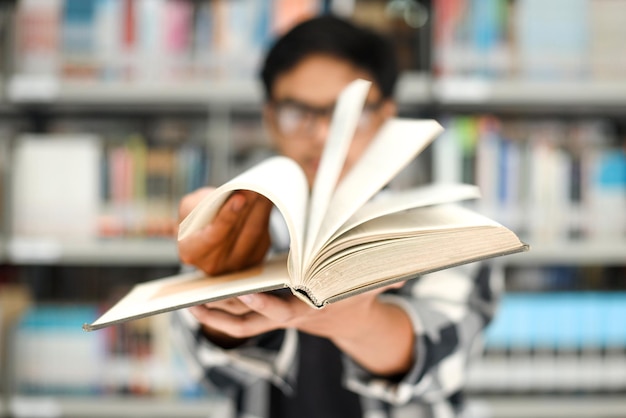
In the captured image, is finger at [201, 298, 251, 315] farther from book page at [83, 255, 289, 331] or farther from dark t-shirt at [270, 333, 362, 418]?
dark t-shirt at [270, 333, 362, 418]

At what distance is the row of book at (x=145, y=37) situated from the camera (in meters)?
1.44

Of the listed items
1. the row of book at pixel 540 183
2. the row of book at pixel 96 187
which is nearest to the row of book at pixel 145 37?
the row of book at pixel 96 187

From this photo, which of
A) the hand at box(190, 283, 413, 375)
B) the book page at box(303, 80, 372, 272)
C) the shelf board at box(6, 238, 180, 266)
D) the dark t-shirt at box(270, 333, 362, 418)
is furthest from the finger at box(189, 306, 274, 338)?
the shelf board at box(6, 238, 180, 266)

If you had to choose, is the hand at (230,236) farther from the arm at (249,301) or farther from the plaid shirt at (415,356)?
the plaid shirt at (415,356)

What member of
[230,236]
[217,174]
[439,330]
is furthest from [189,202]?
[217,174]

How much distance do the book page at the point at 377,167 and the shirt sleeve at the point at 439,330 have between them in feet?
0.86

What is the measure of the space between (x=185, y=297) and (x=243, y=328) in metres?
0.10

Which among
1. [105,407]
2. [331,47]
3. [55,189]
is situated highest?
[331,47]

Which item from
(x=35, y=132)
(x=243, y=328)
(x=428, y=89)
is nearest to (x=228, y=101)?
(x=428, y=89)

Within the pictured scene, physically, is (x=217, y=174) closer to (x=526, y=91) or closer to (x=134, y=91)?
(x=134, y=91)

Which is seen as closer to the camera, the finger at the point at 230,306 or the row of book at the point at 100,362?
the finger at the point at 230,306

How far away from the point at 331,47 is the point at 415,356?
0.48 meters

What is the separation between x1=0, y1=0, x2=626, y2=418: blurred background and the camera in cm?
139

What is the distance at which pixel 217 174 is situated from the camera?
4.77ft
